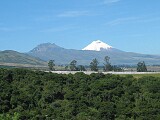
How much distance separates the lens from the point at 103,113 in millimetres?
62812

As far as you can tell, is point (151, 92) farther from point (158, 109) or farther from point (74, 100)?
point (74, 100)

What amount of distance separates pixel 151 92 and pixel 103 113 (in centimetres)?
1680

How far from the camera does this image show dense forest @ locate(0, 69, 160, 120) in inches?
2469

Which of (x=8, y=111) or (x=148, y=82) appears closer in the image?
(x=8, y=111)

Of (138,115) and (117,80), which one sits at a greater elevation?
(117,80)

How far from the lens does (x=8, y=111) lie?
6369cm

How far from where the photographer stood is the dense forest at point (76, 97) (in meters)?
62.7

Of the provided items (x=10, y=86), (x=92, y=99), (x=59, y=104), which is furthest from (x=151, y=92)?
(x=10, y=86)

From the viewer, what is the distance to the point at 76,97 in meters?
71.1

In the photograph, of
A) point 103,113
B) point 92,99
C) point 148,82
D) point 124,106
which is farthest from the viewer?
point 148,82

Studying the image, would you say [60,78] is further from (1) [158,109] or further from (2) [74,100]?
(1) [158,109]

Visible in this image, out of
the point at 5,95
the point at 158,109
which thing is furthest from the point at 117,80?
the point at 5,95

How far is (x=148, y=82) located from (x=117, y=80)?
6748 millimetres

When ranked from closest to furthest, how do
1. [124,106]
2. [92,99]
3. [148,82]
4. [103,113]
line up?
1. [103,113]
2. [124,106]
3. [92,99]
4. [148,82]
